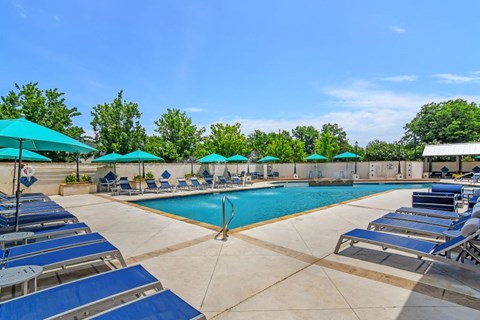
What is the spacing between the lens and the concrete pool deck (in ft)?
8.48

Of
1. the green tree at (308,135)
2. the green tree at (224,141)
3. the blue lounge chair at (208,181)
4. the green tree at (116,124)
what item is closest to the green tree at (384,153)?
the green tree at (224,141)

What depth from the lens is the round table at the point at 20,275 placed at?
2.19 metres

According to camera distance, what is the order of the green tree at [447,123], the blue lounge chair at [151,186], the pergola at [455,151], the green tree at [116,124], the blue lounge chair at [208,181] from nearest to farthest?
1. the blue lounge chair at [151,186]
2. the blue lounge chair at [208,181]
3. the green tree at [116,124]
4. the pergola at [455,151]
5. the green tree at [447,123]

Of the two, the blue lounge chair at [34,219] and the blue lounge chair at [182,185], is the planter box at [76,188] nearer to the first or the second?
the blue lounge chair at [182,185]

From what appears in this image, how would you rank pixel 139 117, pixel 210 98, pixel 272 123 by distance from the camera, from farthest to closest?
pixel 272 123 < pixel 210 98 < pixel 139 117

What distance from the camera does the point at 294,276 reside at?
11.0 feet

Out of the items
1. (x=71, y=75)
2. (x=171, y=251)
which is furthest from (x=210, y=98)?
(x=171, y=251)

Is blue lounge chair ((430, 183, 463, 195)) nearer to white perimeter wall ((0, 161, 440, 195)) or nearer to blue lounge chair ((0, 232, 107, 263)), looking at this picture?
blue lounge chair ((0, 232, 107, 263))

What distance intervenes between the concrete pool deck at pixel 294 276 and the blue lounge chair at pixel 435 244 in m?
0.26

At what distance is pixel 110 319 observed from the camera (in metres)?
1.77

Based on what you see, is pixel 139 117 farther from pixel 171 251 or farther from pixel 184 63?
pixel 171 251

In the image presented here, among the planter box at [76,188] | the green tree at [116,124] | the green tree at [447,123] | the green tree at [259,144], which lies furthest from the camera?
the green tree at [259,144]

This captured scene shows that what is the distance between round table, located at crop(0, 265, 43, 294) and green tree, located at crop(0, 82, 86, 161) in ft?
59.3

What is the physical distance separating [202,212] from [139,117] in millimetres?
13472
